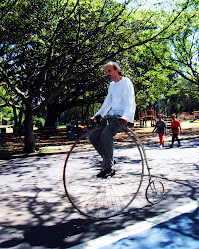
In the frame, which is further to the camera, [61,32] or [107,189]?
[61,32]

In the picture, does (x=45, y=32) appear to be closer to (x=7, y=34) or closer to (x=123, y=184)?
(x=7, y=34)

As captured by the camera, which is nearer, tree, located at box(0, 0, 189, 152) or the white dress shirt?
the white dress shirt

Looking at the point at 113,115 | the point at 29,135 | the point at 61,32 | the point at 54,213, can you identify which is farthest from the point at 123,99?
the point at 29,135

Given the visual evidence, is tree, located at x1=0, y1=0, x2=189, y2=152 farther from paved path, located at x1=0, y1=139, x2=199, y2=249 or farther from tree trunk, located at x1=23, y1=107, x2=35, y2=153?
paved path, located at x1=0, y1=139, x2=199, y2=249

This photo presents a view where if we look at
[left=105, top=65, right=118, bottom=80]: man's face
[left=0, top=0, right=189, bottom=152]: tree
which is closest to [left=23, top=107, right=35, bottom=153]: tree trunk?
[left=0, top=0, right=189, bottom=152]: tree

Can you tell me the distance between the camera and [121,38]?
632 inches

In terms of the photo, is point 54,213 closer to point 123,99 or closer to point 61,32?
point 123,99

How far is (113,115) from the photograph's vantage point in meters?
4.51

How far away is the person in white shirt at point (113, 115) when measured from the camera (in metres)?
4.39

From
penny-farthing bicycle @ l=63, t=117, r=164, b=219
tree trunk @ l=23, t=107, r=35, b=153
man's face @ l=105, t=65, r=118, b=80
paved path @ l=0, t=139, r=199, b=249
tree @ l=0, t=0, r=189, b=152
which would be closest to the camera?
paved path @ l=0, t=139, r=199, b=249

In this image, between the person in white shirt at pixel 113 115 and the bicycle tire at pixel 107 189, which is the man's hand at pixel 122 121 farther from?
the bicycle tire at pixel 107 189

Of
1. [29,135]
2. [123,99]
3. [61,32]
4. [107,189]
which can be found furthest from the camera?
[29,135]

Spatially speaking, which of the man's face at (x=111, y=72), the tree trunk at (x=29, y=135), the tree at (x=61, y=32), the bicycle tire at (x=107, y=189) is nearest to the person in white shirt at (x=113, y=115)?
the man's face at (x=111, y=72)

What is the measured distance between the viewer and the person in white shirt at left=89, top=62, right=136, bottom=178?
4.39 metres
